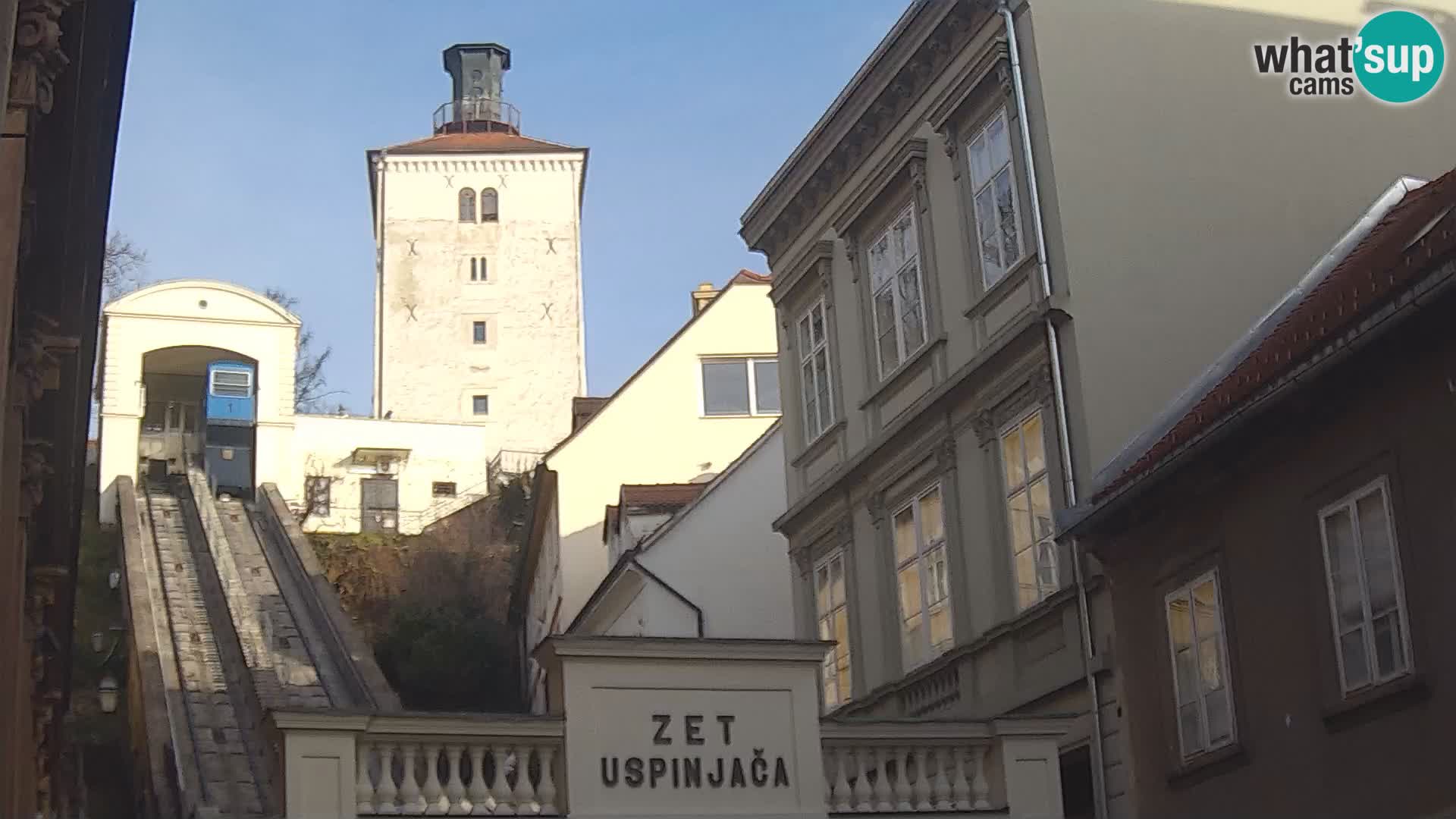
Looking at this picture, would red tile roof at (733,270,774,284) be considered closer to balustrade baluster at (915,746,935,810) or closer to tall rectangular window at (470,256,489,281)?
balustrade baluster at (915,746,935,810)

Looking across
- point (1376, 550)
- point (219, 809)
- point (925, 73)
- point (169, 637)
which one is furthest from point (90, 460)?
point (1376, 550)

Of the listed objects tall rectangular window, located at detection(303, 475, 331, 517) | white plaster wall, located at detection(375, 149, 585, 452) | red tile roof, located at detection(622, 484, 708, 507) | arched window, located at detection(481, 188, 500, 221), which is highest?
arched window, located at detection(481, 188, 500, 221)

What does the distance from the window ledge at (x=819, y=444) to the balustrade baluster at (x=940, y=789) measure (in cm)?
869

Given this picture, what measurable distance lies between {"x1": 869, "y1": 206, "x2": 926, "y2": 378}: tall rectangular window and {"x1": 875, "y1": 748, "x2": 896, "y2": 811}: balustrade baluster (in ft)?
23.5

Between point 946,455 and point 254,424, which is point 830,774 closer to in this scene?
point 946,455

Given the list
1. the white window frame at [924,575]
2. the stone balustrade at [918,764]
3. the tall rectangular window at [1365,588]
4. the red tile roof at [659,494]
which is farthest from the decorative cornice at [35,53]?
the red tile roof at [659,494]

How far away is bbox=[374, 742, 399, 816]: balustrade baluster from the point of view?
14.5 m

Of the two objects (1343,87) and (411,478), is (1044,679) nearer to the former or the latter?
(1343,87)

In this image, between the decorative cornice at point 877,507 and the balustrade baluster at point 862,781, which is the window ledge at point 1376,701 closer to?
the balustrade baluster at point 862,781

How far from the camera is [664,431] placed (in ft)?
138

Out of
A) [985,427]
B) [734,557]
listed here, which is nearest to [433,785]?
[985,427]

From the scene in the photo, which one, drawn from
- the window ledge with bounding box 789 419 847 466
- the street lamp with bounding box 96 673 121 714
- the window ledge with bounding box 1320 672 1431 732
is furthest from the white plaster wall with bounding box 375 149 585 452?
the window ledge with bounding box 1320 672 1431 732

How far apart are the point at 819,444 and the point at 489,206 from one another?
2453 inches

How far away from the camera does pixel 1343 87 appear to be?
20641 mm
